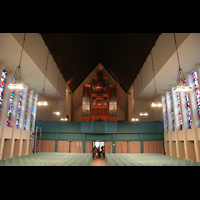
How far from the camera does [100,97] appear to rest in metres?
18.8

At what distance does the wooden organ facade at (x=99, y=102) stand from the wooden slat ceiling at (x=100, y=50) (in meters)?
1.96

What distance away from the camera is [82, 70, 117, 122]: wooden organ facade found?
1777 cm

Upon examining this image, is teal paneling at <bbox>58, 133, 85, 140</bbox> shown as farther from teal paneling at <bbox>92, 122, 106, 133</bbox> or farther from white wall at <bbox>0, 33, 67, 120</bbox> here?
white wall at <bbox>0, 33, 67, 120</bbox>

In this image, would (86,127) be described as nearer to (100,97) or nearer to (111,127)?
(111,127)

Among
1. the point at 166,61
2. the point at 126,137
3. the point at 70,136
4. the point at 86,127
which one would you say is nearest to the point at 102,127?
the point at 86,127

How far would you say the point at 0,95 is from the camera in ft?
32.3

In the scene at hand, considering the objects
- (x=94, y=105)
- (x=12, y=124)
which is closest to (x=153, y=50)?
(x=94, y=105)

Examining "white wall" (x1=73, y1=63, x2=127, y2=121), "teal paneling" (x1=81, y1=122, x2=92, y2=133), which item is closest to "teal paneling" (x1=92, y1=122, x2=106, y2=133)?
"teal paneling" (x1=81, y1=122, x2=92, y2=133)

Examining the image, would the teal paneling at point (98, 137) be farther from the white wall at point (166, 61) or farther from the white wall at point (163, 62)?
the white wall at point (163, 62)

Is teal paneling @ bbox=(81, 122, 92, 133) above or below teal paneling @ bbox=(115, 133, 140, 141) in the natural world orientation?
above

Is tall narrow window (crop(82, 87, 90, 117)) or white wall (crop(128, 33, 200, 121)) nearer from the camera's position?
white wall (crop(128, 33, 200, 121))

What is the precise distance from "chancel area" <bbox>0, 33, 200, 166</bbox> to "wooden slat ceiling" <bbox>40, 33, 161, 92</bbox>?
0.09 metres

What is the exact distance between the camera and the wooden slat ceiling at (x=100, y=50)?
37.7 feet
